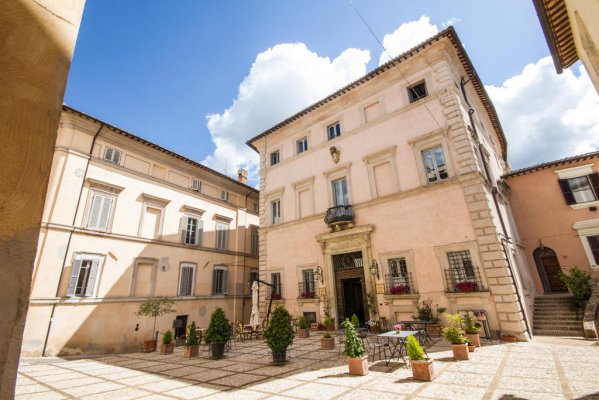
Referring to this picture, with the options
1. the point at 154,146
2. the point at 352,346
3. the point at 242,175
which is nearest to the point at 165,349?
the point at 352,346

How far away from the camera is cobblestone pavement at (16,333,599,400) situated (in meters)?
5.32

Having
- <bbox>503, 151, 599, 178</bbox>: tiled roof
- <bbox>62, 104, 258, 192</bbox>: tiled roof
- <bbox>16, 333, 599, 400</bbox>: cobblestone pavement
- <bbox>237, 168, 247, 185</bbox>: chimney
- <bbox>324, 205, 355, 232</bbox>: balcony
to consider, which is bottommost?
<bbox>16, 333, 599, 400</bbox>: cobblestone pavement

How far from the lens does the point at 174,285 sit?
16656mm

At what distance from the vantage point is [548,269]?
1540 cm

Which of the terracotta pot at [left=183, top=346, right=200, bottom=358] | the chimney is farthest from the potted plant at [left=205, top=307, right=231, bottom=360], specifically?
the chimney

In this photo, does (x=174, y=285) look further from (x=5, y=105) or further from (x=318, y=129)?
(x=5, y=105)

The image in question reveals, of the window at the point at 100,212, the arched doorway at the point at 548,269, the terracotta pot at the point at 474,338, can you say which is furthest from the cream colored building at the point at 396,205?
the window at the point at 100,212

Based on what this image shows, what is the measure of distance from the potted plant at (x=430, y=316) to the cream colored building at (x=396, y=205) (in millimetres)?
316

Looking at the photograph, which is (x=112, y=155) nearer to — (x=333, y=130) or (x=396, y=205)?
(x=333, y=130)

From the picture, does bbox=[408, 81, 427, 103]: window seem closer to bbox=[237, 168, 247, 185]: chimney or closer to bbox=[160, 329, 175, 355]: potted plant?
bbox=[160, 329, 175, 355]: potted plant

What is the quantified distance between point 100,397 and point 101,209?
35.2 ft

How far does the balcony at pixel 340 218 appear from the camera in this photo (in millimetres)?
14430

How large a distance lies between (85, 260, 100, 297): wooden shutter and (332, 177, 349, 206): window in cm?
1221

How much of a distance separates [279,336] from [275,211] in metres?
10.8
